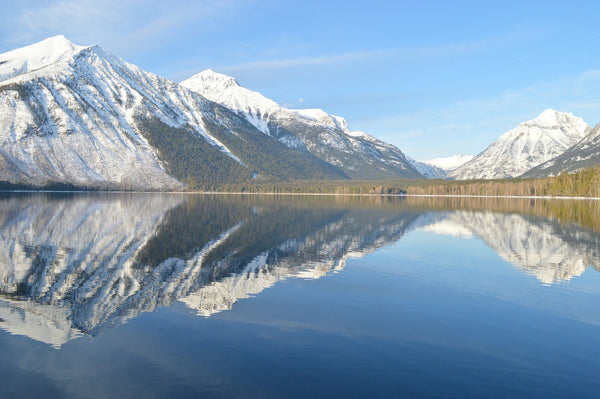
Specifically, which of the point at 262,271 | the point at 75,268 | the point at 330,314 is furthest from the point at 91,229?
the point at 330,314

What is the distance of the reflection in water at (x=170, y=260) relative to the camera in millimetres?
26234

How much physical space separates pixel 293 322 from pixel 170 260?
2069 centimetres

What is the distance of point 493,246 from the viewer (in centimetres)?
5506

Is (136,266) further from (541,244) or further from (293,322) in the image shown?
(541,244)

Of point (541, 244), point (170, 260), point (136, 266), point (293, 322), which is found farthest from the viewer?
point (541, 244)

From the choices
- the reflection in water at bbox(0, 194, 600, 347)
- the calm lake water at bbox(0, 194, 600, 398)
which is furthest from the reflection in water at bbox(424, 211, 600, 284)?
the calm lake water at bbox(0, 194, 600, 398)

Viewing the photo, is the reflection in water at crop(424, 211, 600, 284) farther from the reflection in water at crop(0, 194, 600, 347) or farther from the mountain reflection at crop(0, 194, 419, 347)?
the mountain reflection at crop(0, 194, 419, 347)

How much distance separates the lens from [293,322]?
24344 millimetres

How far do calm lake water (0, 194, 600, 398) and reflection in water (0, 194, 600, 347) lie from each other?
222 mm

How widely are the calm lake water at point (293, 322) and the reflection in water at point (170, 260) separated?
0.22 metres

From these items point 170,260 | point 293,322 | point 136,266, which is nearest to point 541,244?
point 293,322

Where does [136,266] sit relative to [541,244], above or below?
above

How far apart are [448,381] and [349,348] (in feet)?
15.4

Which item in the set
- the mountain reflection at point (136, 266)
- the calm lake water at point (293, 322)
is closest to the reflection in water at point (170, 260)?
the mountain reflection at point (136, 266)
